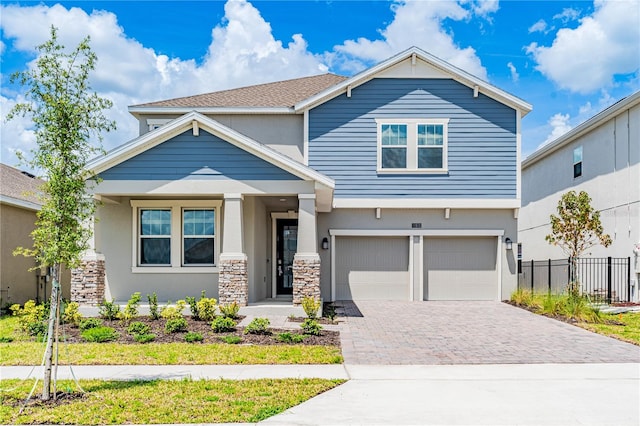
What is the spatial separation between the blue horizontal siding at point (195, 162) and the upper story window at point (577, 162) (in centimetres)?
1401

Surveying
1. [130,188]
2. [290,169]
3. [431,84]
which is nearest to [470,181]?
[431,84]

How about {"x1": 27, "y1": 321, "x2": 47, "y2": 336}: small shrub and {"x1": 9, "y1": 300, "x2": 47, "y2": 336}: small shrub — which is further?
{"x1": 9, "y1": 300, "x2": 47, "y2": 336}: small shrub

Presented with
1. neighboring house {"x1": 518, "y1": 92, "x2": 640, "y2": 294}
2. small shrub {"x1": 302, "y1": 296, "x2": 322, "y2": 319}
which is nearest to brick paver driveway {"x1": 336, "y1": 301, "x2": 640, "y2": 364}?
small shrub {"x1": 302, "y1": 296, "x2": 322, "y2": 319}

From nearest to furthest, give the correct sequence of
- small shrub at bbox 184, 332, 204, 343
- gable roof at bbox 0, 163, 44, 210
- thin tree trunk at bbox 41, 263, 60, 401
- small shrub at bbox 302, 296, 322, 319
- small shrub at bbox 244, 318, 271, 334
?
thin tree trunk at bbox 41, 263, 60, 401
small shrub at bbox 184, 332, 204, 343
small shrub at bbox 244, 318, 271, 334
small shrub at bbox 302, 296, 322, 319
gable roof at bbox 0, 163, 44, 210

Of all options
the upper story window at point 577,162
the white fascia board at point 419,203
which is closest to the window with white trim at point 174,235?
the white fascia board at point 419,203

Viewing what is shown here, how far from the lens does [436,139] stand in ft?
62.3

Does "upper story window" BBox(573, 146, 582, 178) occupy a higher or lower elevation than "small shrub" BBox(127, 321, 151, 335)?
higher

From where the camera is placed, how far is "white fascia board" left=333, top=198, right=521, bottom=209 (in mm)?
18828

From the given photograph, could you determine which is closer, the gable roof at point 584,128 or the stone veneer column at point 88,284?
the stone veneer column at point 88,284

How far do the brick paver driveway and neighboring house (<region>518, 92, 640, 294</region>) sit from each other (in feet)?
18.9

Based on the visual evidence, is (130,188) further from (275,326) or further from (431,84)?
(431,84)

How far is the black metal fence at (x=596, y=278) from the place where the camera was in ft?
59.9

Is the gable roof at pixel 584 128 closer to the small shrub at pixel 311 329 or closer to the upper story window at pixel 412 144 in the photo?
the upper story window at pixel 412 144

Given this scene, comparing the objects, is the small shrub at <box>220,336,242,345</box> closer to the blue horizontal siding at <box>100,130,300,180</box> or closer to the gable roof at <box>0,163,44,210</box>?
the blue horizontal siding at <box>100,130,300,180</box>
